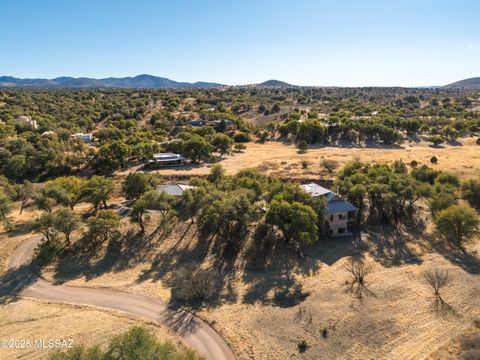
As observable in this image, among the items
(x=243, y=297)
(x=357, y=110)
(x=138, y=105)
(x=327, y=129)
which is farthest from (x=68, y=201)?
(x=357, y=110)

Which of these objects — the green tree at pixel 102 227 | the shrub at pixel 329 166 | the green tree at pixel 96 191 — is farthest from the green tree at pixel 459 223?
the green tree at pixel 96 191

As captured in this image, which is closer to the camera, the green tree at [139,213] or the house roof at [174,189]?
the green tree at [139,213]

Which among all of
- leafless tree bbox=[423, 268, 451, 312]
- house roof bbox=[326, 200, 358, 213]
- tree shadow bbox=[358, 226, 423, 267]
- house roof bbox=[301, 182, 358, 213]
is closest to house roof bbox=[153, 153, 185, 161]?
house roof bbox=[301, 182, 358, 213]

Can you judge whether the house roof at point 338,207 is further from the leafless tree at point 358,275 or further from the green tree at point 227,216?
the green tree at point 227,216

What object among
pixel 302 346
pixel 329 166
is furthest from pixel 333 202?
pixel 329 166

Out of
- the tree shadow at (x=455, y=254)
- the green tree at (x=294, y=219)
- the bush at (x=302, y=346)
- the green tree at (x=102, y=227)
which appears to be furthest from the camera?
the green tree at (x=102, y=227)

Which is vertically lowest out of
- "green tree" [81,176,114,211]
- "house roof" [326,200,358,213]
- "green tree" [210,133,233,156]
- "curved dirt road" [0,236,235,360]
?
"curved dirt road" [0,236,235,360]

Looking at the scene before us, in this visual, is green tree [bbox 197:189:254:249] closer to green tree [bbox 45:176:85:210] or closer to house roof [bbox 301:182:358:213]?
house roof [bbox 301:182:358:213]
